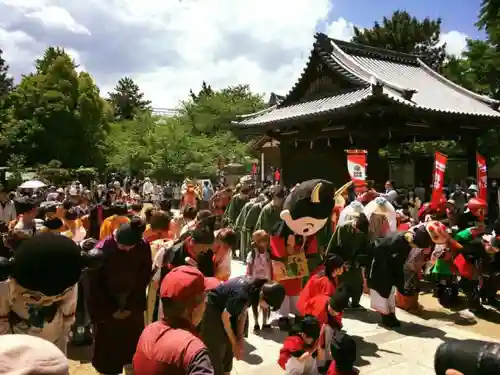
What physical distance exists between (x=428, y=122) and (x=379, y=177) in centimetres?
206

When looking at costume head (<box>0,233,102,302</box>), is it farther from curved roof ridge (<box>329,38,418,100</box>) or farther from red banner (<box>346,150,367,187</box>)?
curved roof ridge (<box>329,38,418,100</box>)

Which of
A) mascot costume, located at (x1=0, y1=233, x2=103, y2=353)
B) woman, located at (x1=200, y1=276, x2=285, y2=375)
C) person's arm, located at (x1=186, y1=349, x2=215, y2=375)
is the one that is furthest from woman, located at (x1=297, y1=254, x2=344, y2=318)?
person's arm, located at (x1=186, y1=349, x2=215, y2=375)

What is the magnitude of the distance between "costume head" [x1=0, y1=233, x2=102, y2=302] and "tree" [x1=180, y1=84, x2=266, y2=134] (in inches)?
1101

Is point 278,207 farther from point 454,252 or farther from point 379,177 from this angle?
point 379,177

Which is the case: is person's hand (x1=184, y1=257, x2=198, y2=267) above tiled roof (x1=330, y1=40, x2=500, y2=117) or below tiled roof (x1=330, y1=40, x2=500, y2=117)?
below

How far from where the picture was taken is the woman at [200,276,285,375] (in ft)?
9.96

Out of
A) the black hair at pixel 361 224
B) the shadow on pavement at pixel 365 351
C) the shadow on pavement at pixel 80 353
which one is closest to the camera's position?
the shadow on pavement at pixel 365 351

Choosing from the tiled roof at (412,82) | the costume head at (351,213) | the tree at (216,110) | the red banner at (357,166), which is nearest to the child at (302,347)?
the costume head at (351,213)

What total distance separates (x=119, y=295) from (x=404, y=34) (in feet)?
105

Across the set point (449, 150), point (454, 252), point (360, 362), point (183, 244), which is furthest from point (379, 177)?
point (449, 150)

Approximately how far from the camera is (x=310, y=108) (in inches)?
526

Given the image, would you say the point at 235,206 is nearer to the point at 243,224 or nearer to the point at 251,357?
the point at 243,224

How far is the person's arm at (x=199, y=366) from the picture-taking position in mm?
1877

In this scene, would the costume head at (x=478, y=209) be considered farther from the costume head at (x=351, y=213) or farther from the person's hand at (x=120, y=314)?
the person's hand at (x=120, y=314)
